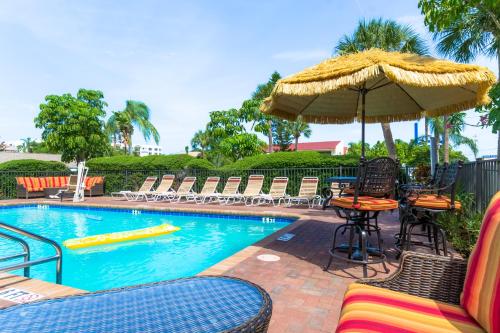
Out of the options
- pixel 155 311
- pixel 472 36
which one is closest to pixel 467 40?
pixel 472 36

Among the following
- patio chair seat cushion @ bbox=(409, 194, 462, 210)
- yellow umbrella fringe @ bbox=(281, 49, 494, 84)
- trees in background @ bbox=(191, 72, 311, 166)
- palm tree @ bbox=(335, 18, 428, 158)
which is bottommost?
patio chair seat cushion @ bbox=(409, 194, 462, 210)

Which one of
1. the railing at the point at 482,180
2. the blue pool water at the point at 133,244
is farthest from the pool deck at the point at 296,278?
the railing at the point at 482,180

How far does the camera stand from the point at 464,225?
477 cm

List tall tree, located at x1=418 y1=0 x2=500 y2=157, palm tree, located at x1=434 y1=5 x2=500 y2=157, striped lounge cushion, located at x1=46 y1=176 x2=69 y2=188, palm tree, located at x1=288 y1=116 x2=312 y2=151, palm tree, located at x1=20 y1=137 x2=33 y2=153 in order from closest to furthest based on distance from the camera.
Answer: tall tree, located at x1=418 y1=0 x2=500 y2=157
palm tree, located at x1=434 y1=5 x2=500 y2=157
striped lounge cushion, located at x1=46 y1=176 x2=69 y2=188
palm tree, located at x1=288 y1=116 x2=312 y2=151
palm tree, located at x1=20 y1=137 x2=33 y2=153

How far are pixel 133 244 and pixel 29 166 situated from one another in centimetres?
1285

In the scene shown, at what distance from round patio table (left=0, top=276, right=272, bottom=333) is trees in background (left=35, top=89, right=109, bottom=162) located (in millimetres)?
26836

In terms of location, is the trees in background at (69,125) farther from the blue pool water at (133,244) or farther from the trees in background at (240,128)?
the blue pool water at (133,244)

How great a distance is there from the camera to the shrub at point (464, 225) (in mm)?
4188

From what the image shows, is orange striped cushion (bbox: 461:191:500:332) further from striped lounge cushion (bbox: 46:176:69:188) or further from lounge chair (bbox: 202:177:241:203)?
striped lounge cushion (bbox: 46:176:69:188)

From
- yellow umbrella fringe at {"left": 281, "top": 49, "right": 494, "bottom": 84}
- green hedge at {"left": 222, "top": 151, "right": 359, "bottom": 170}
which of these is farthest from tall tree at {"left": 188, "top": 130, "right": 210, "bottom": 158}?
yellow umbrella fringe at {"left": 281, "top": 49, "right": 494, "bottom": 84}

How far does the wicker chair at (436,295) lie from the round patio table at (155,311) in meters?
0.51

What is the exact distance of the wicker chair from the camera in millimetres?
1386

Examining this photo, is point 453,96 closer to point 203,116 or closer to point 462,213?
point 462,213

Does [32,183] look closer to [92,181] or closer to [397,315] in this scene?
[92,181]
